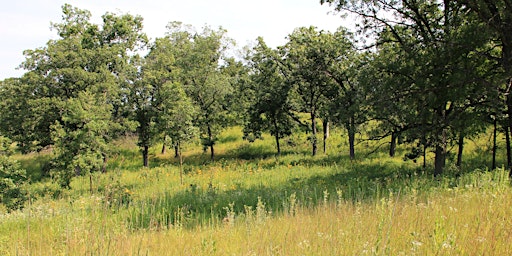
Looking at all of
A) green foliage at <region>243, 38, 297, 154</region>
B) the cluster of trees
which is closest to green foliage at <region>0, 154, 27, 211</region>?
the cluster of trees

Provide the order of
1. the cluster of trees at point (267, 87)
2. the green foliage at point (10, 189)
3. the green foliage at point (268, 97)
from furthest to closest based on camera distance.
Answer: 1. the green foliage at point (268, 97)
2. the green foliage at point (10, 189)
3. the cluster of trees at point (267, 87)

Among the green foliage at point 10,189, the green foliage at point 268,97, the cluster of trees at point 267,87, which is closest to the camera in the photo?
the cluster of trees at point 267,87

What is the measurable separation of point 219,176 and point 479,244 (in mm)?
15298

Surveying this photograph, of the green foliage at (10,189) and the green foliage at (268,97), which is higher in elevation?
the green foliage at (268,97)

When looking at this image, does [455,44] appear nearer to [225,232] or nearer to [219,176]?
[225,232]

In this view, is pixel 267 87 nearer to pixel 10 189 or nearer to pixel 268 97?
pixel 268 97

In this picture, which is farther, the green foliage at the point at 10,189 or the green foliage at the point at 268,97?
the green foliage at the point at 268,97

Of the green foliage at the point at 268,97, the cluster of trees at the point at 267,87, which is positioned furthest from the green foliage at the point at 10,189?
the green foliage at the point at 268,97

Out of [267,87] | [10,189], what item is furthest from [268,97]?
[10,189]

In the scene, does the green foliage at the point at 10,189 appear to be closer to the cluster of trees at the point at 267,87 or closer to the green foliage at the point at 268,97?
the cluster of trees at the point at 267,87

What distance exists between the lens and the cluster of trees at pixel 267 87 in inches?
421

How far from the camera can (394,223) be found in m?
3.84

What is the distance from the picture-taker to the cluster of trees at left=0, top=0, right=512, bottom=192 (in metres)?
10.7

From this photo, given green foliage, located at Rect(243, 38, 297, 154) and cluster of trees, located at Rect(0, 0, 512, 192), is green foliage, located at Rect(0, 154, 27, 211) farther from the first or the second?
green foliage, located at Rect(243, 38, 297, 154)
